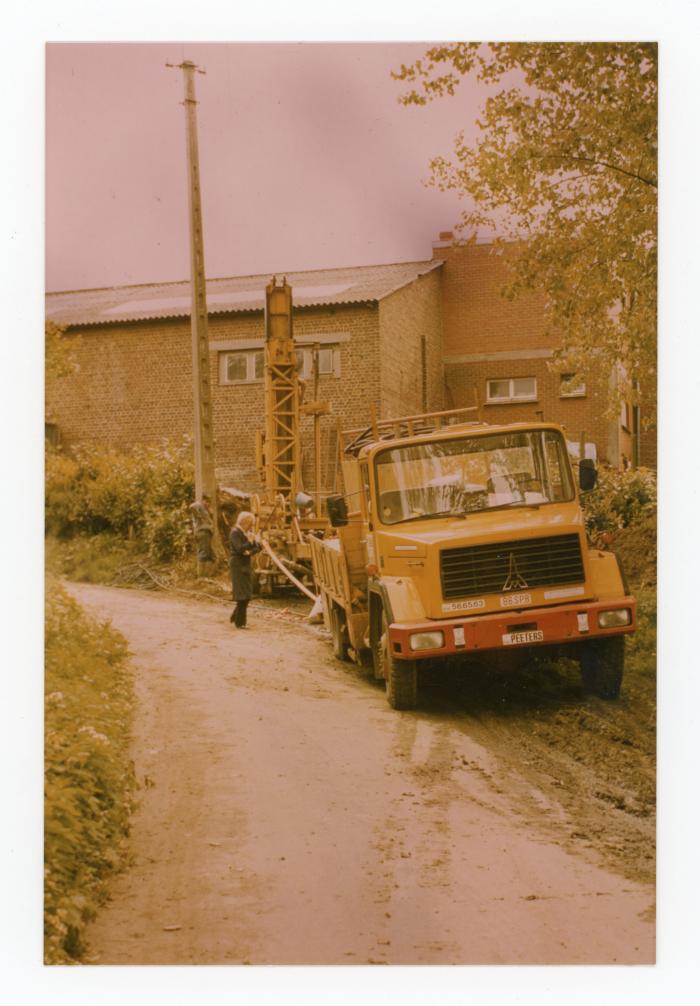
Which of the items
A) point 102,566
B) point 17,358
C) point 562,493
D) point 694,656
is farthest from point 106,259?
point 694,656

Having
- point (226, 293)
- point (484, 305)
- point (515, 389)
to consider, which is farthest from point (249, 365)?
point (515, 389)

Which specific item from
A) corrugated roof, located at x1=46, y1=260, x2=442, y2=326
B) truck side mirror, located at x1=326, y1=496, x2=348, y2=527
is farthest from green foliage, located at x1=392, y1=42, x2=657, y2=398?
truck side mirror, located at x1=326, y1=496, x2=348, y2=527

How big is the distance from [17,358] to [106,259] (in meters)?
0.77

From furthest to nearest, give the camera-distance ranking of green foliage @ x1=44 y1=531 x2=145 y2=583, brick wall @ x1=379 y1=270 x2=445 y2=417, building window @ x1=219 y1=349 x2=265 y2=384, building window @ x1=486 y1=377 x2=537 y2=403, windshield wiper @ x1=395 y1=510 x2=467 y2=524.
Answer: brick wall @ x1=379 y1=270 x2=445 y2=417, building window @ x1=219 y1=349 x2=265 y2=384, building window @ x1=486 y1=377 x2=537 y2=403, windshield wiper @ x1=395 y1=510 x2=467 y2=524, green foliage @ x1=44 y1=531 x2=145 y2=583

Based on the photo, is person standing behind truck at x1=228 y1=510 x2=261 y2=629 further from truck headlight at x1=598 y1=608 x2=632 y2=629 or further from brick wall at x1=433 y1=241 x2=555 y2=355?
truck headlight at x1=598 y1=608 x2=632 y2=629

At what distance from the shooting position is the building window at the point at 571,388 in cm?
629

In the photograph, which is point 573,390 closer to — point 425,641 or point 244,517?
point 425,641

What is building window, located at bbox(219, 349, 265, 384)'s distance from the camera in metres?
6.53

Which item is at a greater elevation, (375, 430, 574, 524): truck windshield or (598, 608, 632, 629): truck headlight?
(375, 430, 574, 524): truck windshield

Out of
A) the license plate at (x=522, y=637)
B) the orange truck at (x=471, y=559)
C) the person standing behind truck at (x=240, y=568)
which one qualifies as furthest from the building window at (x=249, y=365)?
the license plate at (x=522, y=637)

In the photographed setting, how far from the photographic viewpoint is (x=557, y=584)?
5.86 m

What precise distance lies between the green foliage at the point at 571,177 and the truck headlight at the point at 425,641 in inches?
74.1

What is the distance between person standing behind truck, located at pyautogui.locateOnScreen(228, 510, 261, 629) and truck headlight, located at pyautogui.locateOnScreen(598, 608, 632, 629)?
81.7 inches
